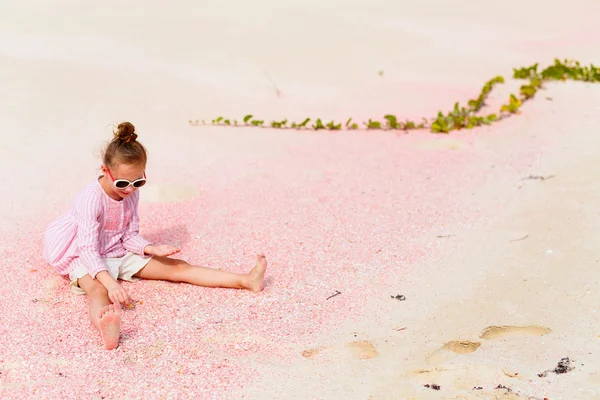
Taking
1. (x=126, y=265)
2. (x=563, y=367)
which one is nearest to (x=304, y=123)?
(x=126, y=265)

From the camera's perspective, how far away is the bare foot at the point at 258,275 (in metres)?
3.67

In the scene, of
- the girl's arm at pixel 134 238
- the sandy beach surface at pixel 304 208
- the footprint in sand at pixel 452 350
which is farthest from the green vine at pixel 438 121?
the footprint in sand at pixel 452 350

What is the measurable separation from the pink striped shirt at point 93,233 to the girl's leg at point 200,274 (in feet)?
0.37

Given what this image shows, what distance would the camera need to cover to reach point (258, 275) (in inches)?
145

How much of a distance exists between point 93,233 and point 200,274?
0.56 m

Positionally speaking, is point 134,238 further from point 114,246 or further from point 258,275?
point 258,275

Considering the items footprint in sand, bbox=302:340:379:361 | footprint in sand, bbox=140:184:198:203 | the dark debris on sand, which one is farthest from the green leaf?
the dark debris on sand

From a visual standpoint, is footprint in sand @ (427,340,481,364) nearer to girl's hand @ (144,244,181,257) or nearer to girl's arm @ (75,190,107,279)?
girl's hand @ (144,244,181,257)

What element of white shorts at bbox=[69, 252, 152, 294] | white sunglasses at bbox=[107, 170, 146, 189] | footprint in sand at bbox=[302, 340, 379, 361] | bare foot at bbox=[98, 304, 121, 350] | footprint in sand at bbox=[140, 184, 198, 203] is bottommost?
footprint in sand at bbox=[302, 340, 379, 361]

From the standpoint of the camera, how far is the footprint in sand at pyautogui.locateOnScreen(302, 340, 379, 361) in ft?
10.4

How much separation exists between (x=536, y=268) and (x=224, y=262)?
1.67 metres

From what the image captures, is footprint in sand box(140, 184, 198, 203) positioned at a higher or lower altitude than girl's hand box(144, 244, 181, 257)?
higher

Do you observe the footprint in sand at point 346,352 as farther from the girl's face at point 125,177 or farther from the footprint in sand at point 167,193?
the footprint in sand at point 167,193

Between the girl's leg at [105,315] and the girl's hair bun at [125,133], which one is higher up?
the girl's hair bun at [125,133]
